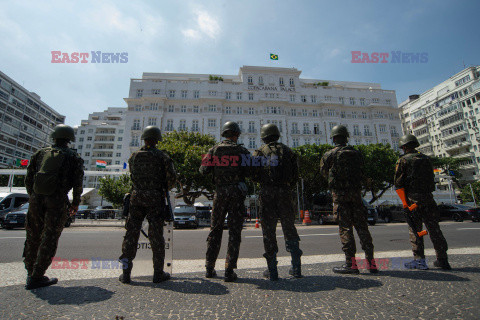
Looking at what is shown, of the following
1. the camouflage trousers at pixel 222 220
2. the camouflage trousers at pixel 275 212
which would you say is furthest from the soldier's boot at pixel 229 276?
the camouflage trousers at pixel 275 212

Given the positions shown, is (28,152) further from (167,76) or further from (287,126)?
(287,126)

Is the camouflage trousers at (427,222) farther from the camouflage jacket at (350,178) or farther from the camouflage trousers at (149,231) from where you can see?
the camouflage trousers at (149,231)

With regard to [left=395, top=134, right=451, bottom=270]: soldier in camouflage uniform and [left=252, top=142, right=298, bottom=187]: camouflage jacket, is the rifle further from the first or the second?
[left=252, top=142, right=298, bottom=187]: camouflage jacket

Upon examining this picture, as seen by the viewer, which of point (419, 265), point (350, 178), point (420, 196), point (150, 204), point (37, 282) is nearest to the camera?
point (37, 282)

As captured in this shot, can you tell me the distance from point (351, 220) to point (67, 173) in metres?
3.78

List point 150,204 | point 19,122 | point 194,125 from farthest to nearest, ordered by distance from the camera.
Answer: point 19,122 → point 194,125 → point 150,204

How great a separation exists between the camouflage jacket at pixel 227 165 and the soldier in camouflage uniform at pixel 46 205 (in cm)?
170

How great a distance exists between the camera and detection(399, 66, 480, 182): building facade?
53.2 metres

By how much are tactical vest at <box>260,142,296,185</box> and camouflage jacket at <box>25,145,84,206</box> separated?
2383mm

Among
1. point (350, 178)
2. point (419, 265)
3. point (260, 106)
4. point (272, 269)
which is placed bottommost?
point (419, 265)

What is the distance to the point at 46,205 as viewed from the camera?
2.78 meters

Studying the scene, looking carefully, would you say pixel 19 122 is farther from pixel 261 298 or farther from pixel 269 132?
pixel 261 298

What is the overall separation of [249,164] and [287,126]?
44.0 meters

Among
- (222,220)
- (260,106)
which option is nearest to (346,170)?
(222,220)
